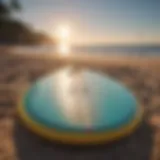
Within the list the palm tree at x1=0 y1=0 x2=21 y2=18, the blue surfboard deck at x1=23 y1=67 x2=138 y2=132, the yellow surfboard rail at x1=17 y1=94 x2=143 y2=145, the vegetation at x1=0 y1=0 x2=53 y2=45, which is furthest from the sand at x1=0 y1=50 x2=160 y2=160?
the palm tree at x1=0 y1=0 x2=21 y2=18

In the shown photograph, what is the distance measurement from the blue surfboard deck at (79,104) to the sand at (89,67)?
22 cm

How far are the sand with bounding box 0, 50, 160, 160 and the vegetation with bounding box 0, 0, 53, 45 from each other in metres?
1.10

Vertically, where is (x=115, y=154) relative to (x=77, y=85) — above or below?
below

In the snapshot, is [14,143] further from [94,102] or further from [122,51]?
[122,51]

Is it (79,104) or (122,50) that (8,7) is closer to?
(122,50)

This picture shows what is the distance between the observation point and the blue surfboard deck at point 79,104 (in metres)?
2.93

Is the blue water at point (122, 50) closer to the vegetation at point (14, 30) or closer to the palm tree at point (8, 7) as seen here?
the vegetation at point (14, 30)

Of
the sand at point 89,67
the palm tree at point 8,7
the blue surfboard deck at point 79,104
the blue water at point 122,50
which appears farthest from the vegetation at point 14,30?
the blue surfboard deck at point 79,104

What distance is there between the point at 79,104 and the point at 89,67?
1.49 m

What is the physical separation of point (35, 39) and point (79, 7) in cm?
109

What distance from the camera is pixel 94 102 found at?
320 centimetres

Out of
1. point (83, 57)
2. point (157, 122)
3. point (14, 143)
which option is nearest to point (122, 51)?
point (83, 57)

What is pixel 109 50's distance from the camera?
564cm

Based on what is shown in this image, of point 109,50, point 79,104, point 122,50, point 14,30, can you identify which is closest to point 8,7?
point 14,30
